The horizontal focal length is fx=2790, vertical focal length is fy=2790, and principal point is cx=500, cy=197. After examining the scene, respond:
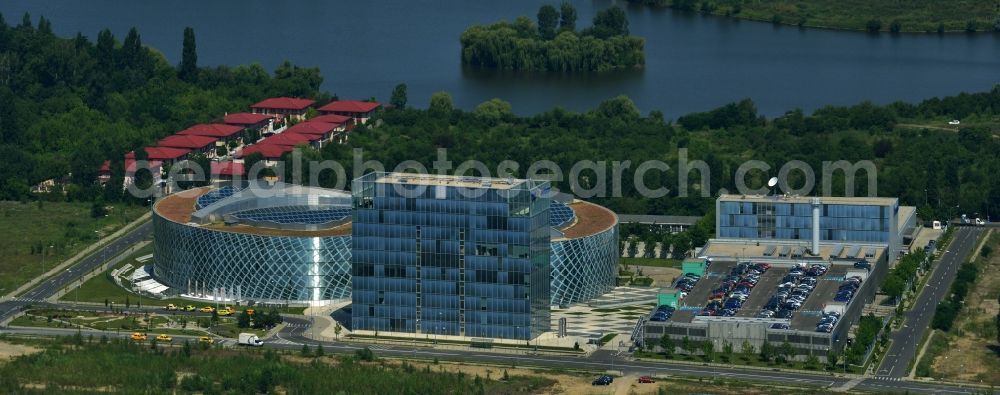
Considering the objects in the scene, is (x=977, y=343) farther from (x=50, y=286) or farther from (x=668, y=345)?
(x=50, y=286)

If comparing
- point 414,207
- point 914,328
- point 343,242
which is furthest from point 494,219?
point 914,328

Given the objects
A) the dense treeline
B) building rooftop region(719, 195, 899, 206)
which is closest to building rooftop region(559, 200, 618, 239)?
building rooftop region(719, 195, 899, 206)

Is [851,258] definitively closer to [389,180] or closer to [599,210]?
[599,210]

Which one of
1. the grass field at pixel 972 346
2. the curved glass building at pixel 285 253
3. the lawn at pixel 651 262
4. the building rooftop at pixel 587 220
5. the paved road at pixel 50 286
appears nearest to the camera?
the grass field at pixel 972 346

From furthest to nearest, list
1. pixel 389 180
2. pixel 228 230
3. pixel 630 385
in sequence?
pixel 228 230, pixel 389 180, pixel 630 385

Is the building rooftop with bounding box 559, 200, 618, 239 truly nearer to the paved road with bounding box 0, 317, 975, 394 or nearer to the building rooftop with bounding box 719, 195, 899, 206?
the building rooftop with bounding box 719, 195, 899, 206

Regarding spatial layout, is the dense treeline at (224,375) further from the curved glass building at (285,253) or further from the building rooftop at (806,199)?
the building rooftop at (806,199)

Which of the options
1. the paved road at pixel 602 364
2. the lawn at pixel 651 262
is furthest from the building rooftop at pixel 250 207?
the lawn at pixel 651 262
